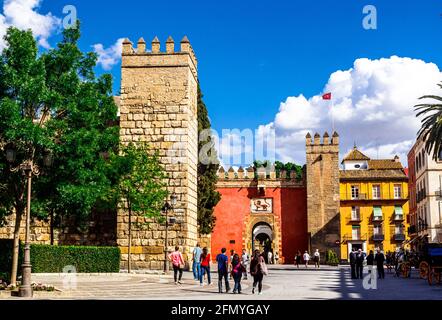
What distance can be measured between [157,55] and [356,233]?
33.1 meters

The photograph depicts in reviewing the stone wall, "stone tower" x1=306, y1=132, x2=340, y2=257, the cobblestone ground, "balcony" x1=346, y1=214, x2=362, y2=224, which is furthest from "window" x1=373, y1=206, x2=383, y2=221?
the cobblestone ground

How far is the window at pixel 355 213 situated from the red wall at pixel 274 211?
613 inches

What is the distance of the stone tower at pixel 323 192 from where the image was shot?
38.6m

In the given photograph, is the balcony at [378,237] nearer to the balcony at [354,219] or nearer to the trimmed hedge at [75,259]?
the balcony at [354,219]

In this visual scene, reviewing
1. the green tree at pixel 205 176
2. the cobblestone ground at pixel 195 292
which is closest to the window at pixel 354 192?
the green tree at pixel 205 176

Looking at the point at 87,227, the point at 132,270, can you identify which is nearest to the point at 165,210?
the point at 132,270

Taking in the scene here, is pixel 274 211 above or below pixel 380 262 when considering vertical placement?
above

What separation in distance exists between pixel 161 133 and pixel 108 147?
3369 mm

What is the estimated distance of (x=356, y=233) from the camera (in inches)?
2106

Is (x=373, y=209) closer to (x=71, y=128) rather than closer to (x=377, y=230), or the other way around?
(x=377, y=230)

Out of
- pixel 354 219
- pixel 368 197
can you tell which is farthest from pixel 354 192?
pixel 354 219

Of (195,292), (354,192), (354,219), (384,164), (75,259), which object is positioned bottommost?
(195,292)

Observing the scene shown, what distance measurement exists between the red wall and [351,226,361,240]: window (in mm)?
14863
